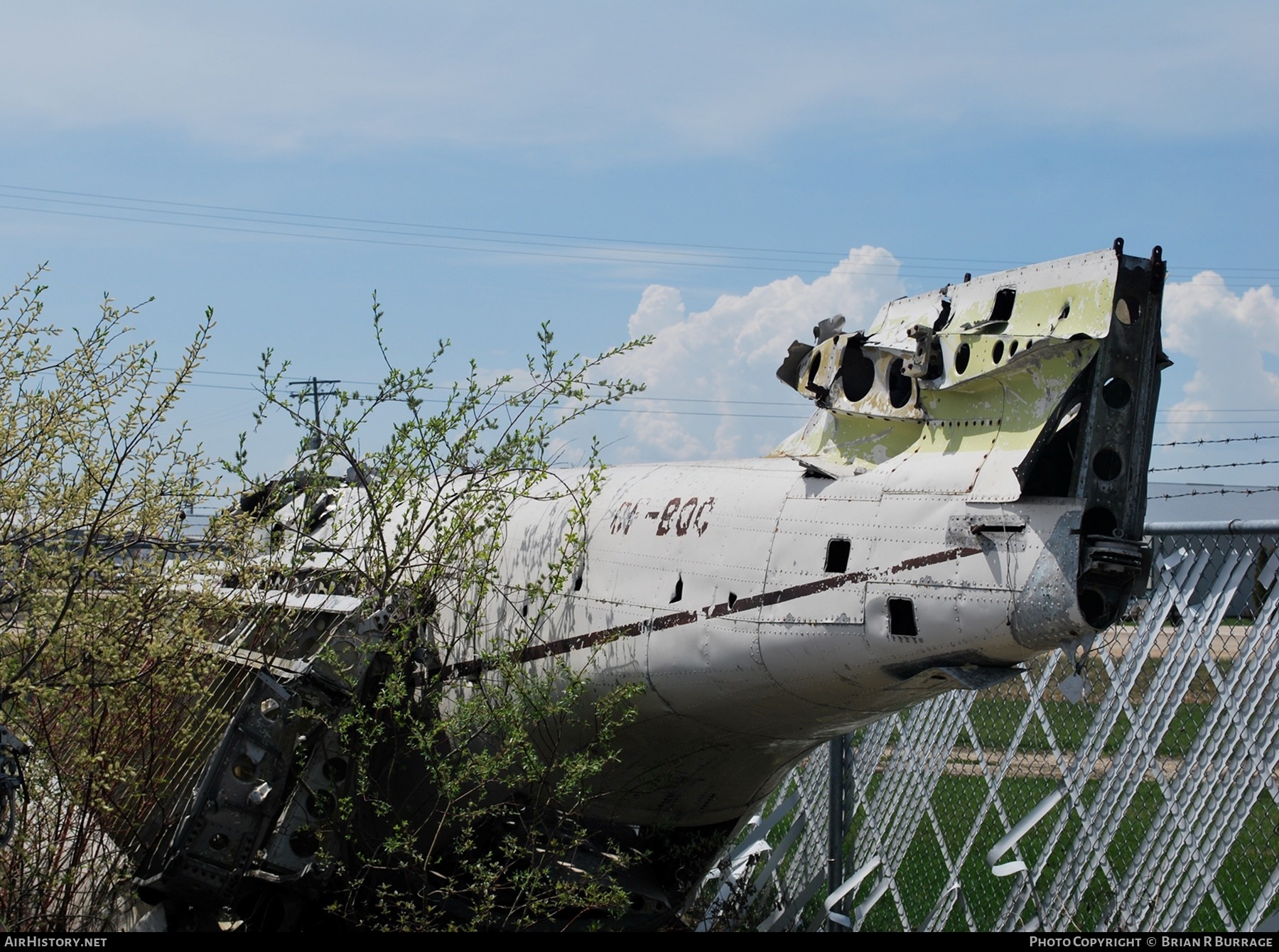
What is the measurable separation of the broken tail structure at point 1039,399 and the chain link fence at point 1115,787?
2.28 feet

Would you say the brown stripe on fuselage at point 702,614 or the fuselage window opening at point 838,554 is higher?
the fuselage window opening at point 838,554

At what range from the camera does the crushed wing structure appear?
5.45 meters

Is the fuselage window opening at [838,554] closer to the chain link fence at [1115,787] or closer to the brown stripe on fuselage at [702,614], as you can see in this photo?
the brown stripe on fuselage at [702,614]

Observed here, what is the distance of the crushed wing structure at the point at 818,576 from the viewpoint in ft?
17.9

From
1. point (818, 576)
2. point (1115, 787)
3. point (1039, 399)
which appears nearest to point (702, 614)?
point (818, 576)

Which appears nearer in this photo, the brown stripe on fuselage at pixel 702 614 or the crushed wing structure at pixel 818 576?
the crushed wing structure at pixel 818 576

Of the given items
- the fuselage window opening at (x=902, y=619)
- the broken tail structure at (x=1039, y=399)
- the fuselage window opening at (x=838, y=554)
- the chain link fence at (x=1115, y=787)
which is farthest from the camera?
the chain link fence at (x=1115, y=787)

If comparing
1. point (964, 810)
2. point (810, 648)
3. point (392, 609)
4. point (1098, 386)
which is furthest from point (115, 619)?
point (964, 810)

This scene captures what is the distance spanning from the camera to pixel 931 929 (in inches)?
337

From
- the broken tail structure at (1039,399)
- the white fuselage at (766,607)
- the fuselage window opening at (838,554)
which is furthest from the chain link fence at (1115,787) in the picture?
the fuselage window opening at (838,554)

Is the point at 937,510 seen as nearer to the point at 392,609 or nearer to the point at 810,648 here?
the point at 810,648

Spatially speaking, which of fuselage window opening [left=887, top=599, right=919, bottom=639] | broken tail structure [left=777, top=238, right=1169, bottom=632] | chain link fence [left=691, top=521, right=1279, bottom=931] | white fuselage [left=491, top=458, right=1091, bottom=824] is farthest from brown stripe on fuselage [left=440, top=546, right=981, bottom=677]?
chain link fence [left=691, top=521, right=1279, bottom=931]

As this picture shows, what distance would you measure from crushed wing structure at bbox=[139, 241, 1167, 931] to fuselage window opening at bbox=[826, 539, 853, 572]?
0.06 feet

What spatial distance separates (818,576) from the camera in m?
6.13
